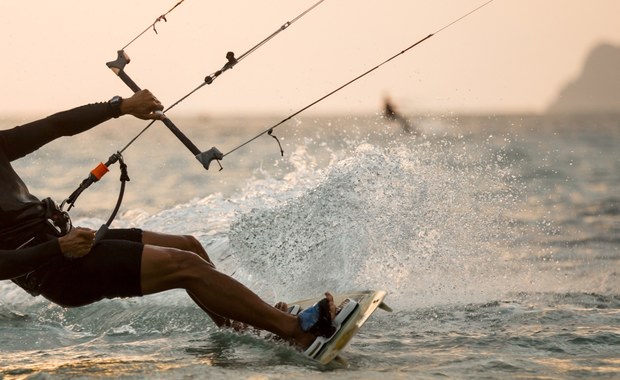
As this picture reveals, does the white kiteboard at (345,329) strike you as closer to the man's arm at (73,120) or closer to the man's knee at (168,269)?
the man's knee at (168,269)

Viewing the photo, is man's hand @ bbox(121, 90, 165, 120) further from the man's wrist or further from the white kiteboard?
the white kiteboard

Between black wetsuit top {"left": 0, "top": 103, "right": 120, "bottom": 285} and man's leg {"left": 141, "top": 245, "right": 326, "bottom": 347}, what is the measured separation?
60 centimetres

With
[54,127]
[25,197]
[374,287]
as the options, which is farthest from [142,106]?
[374,287]

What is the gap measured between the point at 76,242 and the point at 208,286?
84 cm

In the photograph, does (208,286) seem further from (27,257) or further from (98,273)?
(27,257)

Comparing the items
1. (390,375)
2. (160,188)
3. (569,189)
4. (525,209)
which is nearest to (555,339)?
(390,375)

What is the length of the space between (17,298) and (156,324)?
1935 millimetres

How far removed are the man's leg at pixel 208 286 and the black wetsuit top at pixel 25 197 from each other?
0.60 meters

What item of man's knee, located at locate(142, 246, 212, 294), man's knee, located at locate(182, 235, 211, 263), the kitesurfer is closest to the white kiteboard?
the kitesurfer

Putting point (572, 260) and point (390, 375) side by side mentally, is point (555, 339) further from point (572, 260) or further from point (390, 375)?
point (572, 260)

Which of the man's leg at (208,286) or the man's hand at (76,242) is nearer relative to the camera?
the man's hand at (76,242)

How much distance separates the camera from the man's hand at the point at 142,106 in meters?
6.33

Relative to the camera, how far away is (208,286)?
245 inches

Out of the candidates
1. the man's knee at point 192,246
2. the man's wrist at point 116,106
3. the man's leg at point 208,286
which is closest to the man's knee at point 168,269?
the man's leg at point 208,286
